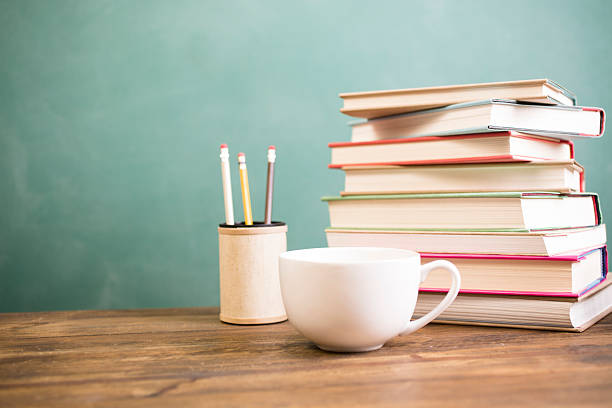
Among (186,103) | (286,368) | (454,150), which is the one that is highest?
(186,103)

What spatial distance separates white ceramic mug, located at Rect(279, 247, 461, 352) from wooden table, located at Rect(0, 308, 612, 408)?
3 cm

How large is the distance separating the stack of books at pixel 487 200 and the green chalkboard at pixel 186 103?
0.36 metres

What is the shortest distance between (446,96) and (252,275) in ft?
1.16

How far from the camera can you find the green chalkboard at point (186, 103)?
1.15 metres

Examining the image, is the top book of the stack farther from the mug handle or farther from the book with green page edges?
the mug handle

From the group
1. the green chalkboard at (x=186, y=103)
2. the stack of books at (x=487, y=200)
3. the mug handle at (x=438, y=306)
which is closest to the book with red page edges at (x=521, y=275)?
the stack of books at (x=487, y=200)

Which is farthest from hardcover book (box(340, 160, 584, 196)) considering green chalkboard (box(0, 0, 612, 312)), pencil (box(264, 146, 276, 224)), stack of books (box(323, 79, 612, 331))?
green chalkboard (box(0, 0, 612, 312))

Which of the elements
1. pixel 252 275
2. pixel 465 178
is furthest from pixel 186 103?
pixel 465 178

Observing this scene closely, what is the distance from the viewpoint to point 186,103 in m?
1.17

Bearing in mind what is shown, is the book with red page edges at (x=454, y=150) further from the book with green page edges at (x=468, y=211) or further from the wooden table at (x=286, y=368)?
the wooden table at (x=286, y=368)

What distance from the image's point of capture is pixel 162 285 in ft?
3.90

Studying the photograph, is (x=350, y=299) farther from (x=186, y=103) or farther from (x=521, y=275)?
(x=186, y=103)

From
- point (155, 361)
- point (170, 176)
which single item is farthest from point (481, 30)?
point (155, 361)

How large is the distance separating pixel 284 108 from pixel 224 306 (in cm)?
51
